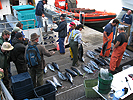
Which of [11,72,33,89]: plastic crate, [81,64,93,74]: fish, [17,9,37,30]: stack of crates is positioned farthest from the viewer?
[17,9,37,30]: stack of crates

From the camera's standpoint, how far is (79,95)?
4469mm

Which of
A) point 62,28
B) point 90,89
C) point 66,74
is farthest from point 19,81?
point 62,28

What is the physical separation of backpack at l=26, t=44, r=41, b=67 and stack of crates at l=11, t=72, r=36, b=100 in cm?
52

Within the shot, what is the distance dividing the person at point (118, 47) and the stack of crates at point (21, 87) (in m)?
3.54

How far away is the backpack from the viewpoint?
12.6ft

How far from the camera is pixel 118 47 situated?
5461mm

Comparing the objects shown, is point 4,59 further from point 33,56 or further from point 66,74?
point 66,74

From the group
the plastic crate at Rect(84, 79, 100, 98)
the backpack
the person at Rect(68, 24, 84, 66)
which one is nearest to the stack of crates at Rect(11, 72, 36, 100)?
the backpack

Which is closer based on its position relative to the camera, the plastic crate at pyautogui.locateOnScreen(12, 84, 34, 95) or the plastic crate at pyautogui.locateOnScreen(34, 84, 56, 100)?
the plastic crate at pyautogui.locateOnScreen(12, 84, 34, 95)

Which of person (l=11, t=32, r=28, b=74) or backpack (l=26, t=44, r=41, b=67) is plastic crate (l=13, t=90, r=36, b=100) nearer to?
backpack (l=26, t=44, r=41, b=67)

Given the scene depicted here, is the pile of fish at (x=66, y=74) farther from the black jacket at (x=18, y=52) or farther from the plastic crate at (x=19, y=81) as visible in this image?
the plastic crate at (x=19, y=81)

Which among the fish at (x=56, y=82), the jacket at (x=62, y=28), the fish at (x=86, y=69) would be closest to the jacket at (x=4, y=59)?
the fish at (x=56, y=82)

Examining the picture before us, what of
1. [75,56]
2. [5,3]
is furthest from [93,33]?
[5,3]

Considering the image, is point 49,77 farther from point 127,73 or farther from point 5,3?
point 5,3
